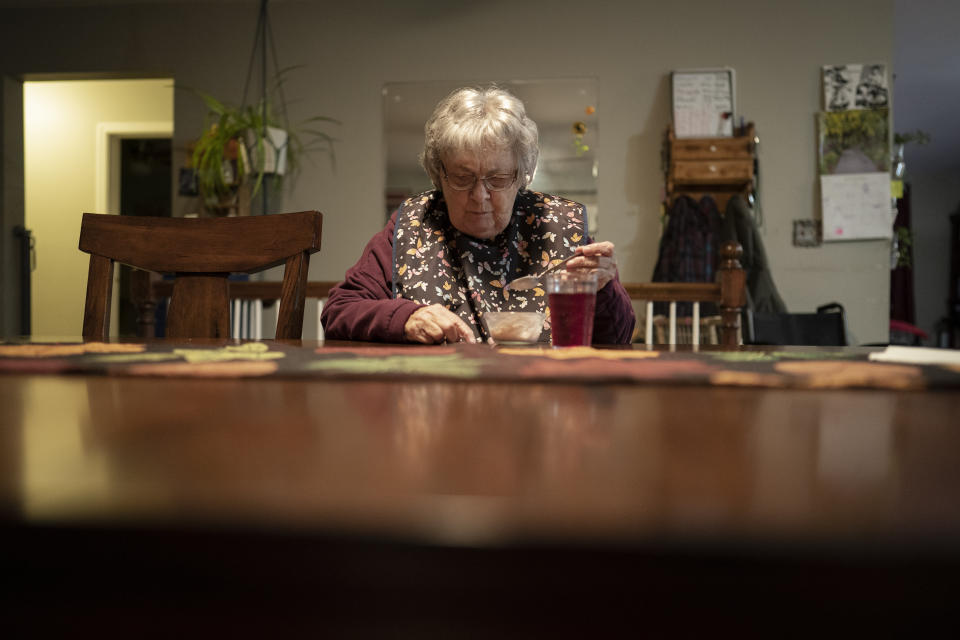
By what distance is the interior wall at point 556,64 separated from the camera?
4.06 m

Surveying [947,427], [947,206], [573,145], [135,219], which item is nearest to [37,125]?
[573,145]

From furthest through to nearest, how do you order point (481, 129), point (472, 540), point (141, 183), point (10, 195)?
point (141, 183)
point (10, 195)
point (481, 129)
point (472, 540)

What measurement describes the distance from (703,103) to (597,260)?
3186 mm

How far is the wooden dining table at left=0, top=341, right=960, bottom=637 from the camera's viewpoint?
0.18 meters

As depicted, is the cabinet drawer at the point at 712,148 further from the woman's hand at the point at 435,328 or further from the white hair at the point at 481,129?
the woman's hand at the point at 435,328

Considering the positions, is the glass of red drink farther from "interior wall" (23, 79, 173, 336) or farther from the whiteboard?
"interior wall" (23, 79, 173, 336)

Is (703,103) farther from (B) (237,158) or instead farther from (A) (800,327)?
(B) (237,158)

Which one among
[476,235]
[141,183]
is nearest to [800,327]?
[476,235]

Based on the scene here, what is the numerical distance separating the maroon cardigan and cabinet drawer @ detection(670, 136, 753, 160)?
104 inches

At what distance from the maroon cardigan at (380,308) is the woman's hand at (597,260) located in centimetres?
12

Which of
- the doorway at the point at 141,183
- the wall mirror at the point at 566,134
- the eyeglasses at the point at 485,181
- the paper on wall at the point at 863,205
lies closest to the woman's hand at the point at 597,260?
the eyeglasses at the point at 485,181

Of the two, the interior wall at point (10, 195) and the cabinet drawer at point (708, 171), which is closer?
the cabinet drawer at point (708, 171)

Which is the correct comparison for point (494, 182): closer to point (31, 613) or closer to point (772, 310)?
point (31, 613)

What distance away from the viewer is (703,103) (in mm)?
4031
